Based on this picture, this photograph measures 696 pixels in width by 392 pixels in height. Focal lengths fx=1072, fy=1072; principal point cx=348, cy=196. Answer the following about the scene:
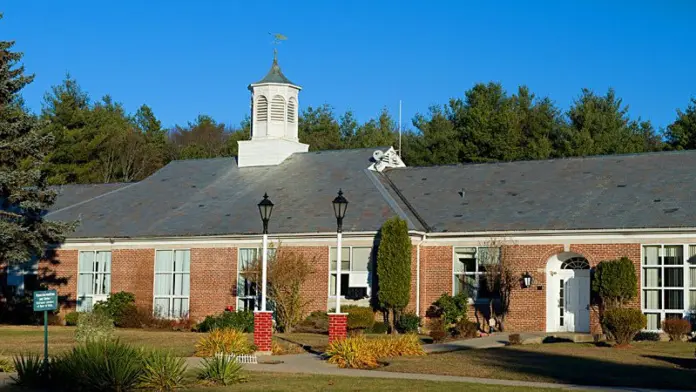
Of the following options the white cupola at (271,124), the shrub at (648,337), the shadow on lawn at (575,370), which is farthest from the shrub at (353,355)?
the white cupola at (271,124)

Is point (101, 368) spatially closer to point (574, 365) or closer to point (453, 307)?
point (574, 365)

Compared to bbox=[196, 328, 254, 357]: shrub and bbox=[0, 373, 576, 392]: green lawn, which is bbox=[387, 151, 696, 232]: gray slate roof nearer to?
bbox=[196, 328, 254, 357]: shrub

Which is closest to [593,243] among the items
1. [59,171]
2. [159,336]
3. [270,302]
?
[270,302]

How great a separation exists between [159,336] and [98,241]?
36.2 ft

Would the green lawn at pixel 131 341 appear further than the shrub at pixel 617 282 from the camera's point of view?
No

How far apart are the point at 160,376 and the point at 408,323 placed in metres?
17.7

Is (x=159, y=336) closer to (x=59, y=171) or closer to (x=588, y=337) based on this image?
(x=588, y=337)

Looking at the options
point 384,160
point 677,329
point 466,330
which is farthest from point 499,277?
point 384,160

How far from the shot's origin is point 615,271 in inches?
1336

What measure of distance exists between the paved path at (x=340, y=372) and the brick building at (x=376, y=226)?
1204 cm

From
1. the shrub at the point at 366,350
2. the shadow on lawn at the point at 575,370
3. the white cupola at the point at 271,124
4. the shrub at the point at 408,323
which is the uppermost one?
the white cupola at the point at 271,124

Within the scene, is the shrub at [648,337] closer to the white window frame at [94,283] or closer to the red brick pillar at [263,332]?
the red brick pillar at [263,332]

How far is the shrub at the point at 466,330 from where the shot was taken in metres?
34.4

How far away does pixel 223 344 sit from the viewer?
82.4 ft
